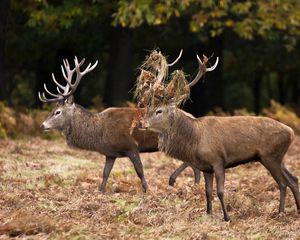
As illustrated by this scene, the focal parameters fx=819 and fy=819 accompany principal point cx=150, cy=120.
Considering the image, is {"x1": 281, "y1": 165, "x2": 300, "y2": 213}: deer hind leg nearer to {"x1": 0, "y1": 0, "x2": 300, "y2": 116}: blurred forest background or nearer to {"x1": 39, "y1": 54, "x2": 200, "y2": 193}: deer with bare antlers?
{"x1": 39, "y1": 54, "x2": 200, "y2": 193}: deer with bare antlers

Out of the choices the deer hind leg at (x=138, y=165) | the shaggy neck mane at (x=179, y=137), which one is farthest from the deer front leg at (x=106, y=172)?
the shaggy neck mane at (x=179, y=137)

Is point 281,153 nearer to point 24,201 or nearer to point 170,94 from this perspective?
point 170,94

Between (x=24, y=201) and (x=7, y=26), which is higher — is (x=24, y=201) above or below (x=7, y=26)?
below

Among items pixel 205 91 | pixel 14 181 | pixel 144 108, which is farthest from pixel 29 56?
pixel 144 108

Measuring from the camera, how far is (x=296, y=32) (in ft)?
77.6

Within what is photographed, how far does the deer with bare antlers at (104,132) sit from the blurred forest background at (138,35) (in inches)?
309

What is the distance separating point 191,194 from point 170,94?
2.07m

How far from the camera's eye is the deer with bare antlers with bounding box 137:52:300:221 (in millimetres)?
10211

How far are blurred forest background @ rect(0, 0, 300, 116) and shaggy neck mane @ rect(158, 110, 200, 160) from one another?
10277 millimetres

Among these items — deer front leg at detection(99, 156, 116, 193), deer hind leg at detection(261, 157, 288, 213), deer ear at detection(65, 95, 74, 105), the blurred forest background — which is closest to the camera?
deer hind leg at detection(261, 157, 288, 213)

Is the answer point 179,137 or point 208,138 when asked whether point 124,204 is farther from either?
point 208,138

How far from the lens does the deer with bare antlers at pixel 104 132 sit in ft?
40.6

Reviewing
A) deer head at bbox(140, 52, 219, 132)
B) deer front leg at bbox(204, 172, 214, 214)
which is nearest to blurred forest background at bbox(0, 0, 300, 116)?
deer head at bbox(140, 52, 219, 132)

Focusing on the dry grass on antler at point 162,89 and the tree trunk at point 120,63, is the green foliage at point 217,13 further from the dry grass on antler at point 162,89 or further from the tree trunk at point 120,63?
the dry grass on antler at point 162,89
